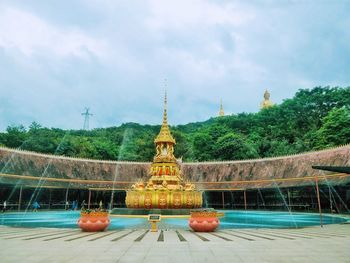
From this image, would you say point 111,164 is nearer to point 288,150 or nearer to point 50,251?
point 288,150

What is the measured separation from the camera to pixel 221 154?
61.6 meters

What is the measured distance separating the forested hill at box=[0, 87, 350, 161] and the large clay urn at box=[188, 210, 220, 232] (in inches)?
1699

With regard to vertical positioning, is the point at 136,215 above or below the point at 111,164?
below

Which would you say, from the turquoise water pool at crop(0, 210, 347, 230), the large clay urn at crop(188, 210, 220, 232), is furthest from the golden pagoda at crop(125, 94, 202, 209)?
the large clay urn at crop(188, 210, 220, 232)

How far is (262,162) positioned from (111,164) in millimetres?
22533

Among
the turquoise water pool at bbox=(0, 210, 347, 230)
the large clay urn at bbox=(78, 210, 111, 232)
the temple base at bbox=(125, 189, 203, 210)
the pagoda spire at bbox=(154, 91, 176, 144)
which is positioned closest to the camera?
the large clay urn at bbox=(78, 210, 111, 232)

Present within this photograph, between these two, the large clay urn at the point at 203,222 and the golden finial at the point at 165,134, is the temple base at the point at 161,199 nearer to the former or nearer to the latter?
the golden finial at the point at 165,134

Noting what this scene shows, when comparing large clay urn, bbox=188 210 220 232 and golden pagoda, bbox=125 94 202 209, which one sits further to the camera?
golden pagoda, bbox=125 94 202 209

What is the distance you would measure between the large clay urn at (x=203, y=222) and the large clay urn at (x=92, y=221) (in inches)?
182

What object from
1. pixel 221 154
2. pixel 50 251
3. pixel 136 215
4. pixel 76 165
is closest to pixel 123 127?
pixel 221 154

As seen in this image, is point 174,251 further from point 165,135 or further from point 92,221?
point 165,135

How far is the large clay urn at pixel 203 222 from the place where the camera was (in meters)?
16.9

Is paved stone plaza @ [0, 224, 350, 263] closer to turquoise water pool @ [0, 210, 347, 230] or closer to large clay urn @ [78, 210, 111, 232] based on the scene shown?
large clay urn @ [78, 210, 111, 232]

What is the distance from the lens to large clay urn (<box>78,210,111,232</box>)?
16797mm
